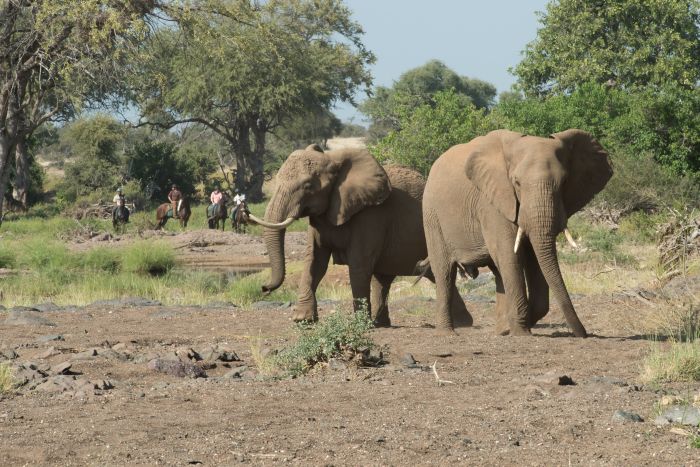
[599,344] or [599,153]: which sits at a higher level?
[599,153]

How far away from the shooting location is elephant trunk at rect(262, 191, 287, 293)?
14266mm

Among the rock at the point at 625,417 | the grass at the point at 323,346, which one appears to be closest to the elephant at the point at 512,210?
the grass at the point at 323,346

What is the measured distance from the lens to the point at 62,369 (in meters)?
10.2

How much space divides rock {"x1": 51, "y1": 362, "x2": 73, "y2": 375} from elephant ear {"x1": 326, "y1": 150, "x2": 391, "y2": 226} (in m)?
4.52

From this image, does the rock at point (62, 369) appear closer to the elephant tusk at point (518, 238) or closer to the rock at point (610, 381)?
the rock at point (610, 381)

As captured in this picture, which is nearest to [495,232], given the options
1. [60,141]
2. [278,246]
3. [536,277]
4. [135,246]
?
→ [536,277]

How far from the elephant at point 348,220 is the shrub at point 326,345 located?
3817 millimetres

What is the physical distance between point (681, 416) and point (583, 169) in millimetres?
5137

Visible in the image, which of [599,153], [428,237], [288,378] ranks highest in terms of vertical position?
[599,153]

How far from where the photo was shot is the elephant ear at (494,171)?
12195 millimetres

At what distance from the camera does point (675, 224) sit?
1739 cm

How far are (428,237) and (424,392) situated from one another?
4727 millimetres

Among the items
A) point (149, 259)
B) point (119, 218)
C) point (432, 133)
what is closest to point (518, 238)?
point (149, 259)

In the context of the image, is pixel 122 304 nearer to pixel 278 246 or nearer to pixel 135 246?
pixel 278 246
